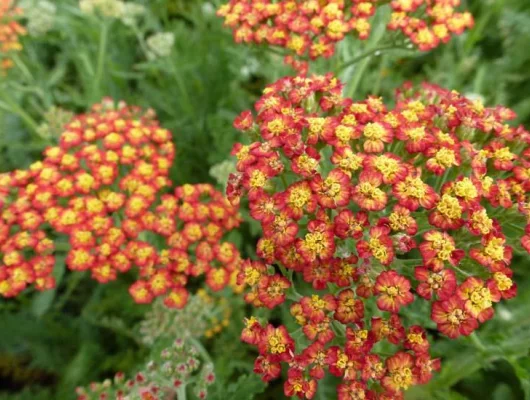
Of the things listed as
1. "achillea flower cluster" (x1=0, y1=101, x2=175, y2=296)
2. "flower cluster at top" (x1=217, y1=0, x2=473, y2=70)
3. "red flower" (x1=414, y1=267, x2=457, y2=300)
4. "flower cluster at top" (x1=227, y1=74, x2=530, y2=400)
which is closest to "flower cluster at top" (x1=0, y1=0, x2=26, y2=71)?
"achillea flower cluster" (x1=0, y1=101, x2=175, y2=296)

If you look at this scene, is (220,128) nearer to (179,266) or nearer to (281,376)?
(179,266)

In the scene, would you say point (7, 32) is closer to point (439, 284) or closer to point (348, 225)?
point (348, 225)

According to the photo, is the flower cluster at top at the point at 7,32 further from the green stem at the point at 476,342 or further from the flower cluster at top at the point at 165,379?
the green stem at the point at 476,342

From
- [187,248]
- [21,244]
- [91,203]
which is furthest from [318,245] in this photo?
[21,244]

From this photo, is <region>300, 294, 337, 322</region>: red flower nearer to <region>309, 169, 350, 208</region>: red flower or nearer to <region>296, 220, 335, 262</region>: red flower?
<region>296, 220, 335, 262</region>: red flower

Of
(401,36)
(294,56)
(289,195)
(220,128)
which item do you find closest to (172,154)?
(220,128)
